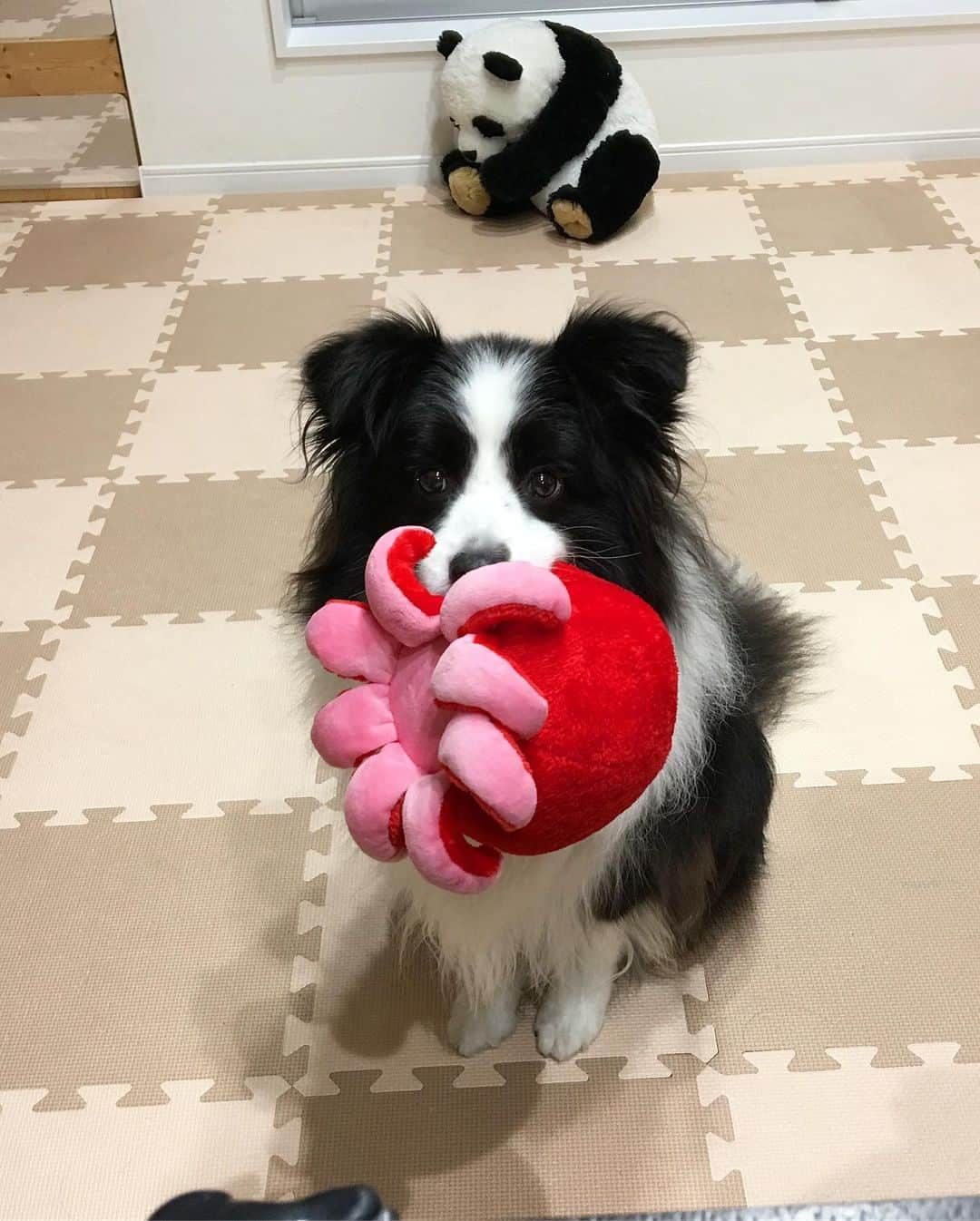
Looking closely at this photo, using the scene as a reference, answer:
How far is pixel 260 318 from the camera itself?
363cm

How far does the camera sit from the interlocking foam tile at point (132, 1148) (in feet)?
5.40

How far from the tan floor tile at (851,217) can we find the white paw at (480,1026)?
9.92 ft

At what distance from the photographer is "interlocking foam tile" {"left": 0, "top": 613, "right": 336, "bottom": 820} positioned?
221 centimetres

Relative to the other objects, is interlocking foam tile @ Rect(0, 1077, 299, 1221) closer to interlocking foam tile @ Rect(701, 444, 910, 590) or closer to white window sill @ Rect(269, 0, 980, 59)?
interlocking foam tile @ Rect(701, 444, 910, 590)

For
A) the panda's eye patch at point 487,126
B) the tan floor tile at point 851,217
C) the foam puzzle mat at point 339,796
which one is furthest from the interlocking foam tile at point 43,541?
the tan floor tile at point 851,217

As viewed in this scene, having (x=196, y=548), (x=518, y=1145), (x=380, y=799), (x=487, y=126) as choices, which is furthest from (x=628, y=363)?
(x=487, y=126)

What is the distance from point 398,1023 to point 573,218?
2985 millimetres

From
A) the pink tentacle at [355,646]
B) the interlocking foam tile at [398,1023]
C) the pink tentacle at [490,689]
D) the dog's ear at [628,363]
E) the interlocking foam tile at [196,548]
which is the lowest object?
the interlocking foam tile at [398,1023]

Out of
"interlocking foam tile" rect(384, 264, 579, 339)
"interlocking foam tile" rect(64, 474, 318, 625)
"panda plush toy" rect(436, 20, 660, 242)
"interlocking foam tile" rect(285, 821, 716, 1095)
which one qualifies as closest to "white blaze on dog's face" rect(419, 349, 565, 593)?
"interlocking foam tile" rect(285, 821, 716, 1095)

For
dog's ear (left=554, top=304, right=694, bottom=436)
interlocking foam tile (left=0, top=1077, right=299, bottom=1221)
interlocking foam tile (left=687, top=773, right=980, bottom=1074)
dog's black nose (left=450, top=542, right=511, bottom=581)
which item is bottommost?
interlocking foam tile (left=0, top=1077, right=299, bottom=1221)

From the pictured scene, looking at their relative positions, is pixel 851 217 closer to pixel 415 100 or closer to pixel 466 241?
pixel 466 241

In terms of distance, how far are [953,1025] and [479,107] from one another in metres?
3.40

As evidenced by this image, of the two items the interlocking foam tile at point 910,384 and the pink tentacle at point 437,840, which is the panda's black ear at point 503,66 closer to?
the interlocking foam tile at point 910,384

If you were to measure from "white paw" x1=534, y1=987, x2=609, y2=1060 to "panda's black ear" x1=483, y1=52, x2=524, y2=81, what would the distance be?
10.4ft
